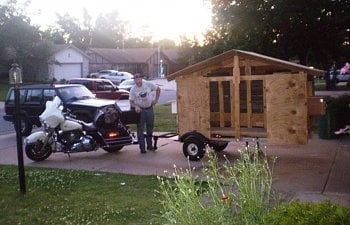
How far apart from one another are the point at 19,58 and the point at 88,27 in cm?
5377

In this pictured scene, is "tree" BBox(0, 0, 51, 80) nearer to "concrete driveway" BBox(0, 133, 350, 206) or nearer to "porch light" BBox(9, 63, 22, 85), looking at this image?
"concrete driveway" BBox(0, 133, 350, 206)

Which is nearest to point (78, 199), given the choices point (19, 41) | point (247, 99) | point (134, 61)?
point (247, 99)

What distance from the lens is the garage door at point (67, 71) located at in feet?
185

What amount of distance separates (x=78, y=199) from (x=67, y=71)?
52.9m

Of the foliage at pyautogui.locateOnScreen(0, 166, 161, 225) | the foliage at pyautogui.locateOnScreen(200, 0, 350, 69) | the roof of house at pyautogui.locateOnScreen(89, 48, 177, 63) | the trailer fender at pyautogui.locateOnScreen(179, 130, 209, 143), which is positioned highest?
the roof of house at pyautogui.locateOnScreen(89, 48, 177, 63)

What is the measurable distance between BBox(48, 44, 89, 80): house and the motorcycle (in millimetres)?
44731

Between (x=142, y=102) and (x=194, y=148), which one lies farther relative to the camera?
(x=142, y=102)

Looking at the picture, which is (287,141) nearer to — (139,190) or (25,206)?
(139,190)

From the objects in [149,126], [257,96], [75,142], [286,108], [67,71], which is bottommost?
[75,142]

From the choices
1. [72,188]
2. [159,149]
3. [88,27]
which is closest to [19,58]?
[159,149]

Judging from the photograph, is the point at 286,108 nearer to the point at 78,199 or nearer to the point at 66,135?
the point at 78,199

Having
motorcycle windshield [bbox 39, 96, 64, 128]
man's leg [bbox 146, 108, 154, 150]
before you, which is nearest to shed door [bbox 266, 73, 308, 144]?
man's leg [bbox 146, 108, 154, 150]

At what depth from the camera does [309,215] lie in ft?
10.4

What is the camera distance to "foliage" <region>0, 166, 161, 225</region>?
6.17 meters
